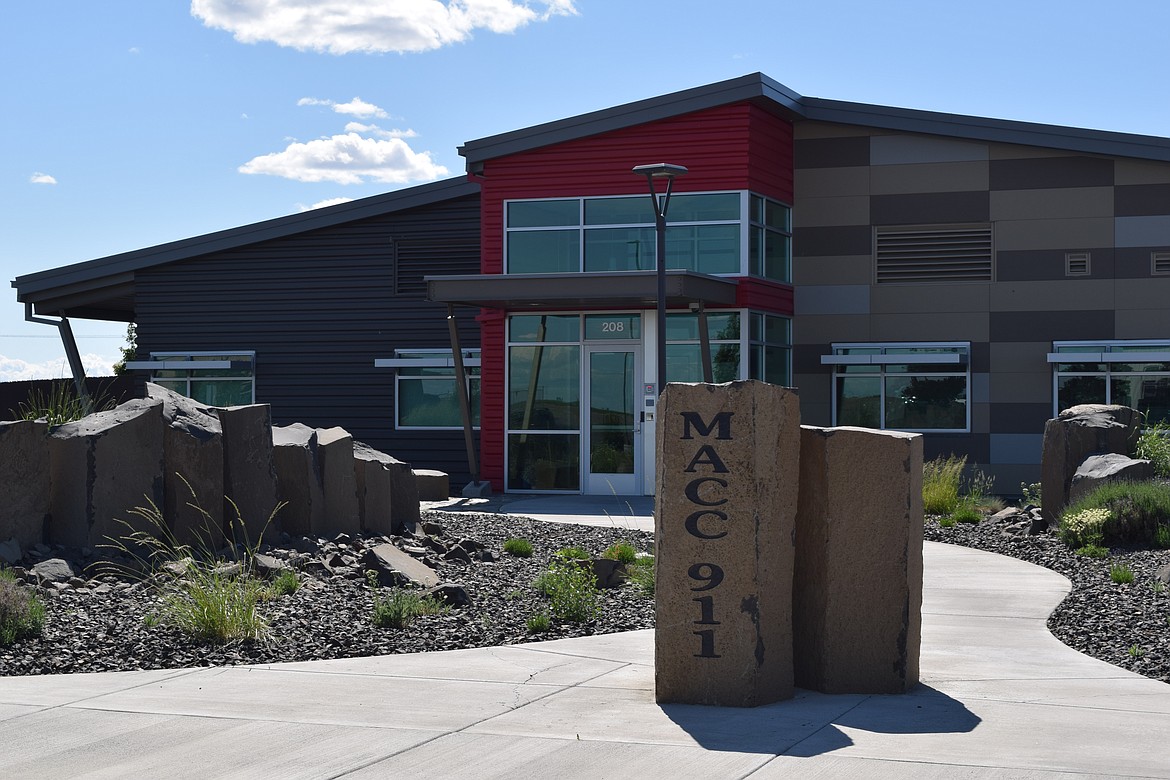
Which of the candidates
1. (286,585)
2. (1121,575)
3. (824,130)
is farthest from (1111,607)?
(824,130)

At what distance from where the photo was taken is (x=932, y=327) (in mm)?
22359

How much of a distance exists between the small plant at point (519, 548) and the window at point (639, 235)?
27.4 feet

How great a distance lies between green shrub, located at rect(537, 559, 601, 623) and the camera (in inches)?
371

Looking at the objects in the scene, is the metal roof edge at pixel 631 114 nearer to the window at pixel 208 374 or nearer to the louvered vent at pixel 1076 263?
the louvered vent at pixel 1076 263

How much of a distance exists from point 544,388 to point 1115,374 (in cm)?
952

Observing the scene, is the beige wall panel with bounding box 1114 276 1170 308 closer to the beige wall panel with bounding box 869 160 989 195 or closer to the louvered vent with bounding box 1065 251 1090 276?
the louvered vent with bounding box 1065 251 1090 276

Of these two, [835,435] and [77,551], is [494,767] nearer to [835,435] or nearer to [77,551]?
[835,435]

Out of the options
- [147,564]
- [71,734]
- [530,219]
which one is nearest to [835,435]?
[71,734]

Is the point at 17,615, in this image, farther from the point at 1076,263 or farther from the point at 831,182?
the point at 1076,263

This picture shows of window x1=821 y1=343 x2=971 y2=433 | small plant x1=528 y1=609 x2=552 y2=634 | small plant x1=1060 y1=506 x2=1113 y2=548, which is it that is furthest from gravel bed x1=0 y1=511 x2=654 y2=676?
window x1=821 y1=343 x2=971 y2=433

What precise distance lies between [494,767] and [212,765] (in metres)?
1.19

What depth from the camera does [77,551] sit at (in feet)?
33.7

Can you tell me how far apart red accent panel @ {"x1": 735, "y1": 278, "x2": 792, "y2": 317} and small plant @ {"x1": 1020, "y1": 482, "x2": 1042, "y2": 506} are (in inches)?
196

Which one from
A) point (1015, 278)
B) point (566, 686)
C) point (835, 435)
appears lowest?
point (566, 686)
